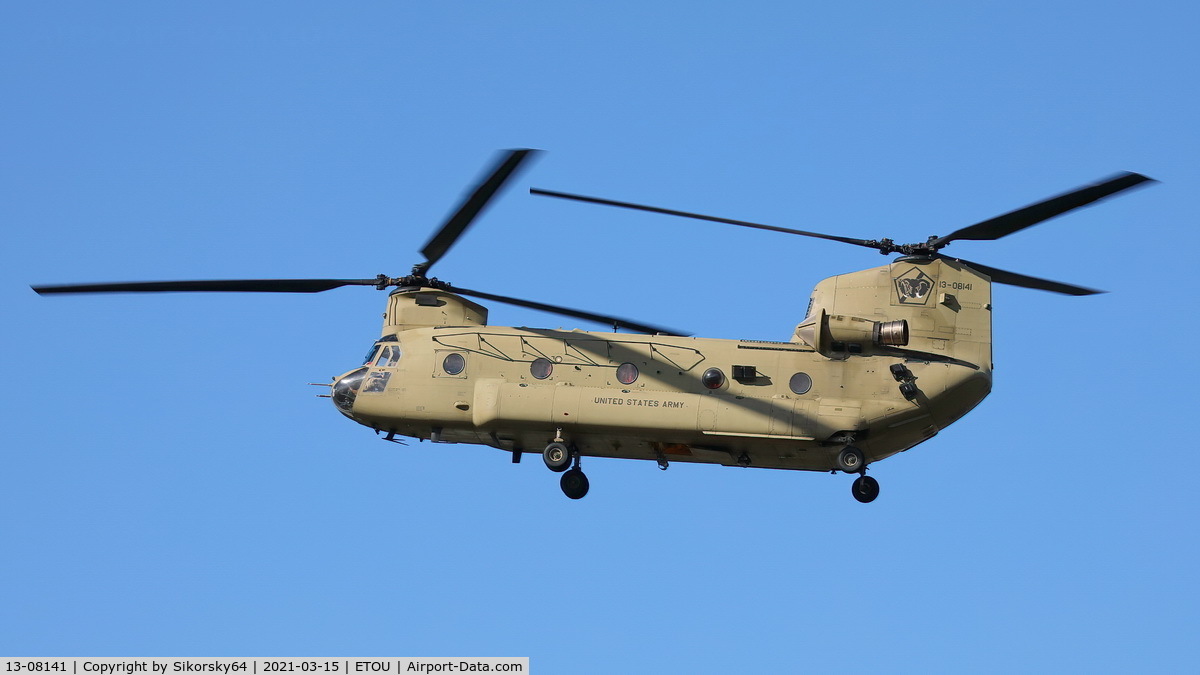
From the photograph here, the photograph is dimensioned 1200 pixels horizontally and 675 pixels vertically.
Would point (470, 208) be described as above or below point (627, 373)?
above

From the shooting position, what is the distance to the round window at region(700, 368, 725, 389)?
3625 centimetres

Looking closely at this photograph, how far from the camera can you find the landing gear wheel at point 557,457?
36.6 meters

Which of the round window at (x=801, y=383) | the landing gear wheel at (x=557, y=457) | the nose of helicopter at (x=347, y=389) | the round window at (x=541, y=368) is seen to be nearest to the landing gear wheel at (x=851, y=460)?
the round window at (x=801, y=383)

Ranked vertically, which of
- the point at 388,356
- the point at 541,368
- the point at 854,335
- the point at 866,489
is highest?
the point at 388,356

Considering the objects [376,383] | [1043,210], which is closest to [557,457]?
[376,383]

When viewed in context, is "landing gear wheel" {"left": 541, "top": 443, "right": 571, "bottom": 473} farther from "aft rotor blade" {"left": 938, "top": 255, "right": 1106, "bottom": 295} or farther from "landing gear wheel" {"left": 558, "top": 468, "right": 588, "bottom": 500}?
"aft rotor blade" {"left": 938, "top": 255, "right": 1106, "bottom": 295}

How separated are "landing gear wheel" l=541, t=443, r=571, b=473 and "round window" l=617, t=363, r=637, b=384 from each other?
195 cm

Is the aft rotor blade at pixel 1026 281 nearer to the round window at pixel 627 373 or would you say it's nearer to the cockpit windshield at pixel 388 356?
the round window at pixel 627 373

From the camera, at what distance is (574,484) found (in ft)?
122

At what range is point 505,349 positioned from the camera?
3744 cm

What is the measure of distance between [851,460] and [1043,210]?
663 centimetres

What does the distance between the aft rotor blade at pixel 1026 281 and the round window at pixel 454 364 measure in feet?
35.7

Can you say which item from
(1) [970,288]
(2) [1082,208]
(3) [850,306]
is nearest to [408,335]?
(3) [850,306]

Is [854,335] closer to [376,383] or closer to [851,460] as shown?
[851,460]
